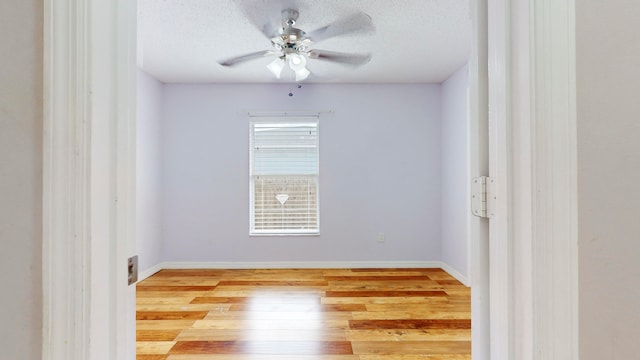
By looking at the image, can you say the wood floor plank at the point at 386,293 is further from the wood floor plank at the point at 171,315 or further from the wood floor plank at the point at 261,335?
the wood floor plank at the point at 171,315

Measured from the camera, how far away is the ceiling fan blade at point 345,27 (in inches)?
86.2

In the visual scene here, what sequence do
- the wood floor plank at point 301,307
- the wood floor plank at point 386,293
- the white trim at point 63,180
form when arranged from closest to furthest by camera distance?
1. the white trim at point 63,180
2. the wood floor plank at point 301,307
3. the wood floor plank at point 386,293

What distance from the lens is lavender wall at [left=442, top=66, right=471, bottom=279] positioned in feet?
11.1

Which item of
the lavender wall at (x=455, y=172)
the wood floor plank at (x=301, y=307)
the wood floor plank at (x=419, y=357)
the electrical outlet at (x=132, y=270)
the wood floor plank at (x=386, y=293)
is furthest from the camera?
the lavender wall at (x=455, y=172)

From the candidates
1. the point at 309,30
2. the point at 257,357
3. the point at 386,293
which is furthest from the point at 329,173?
the point at 257,357

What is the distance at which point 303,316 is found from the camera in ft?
8.54

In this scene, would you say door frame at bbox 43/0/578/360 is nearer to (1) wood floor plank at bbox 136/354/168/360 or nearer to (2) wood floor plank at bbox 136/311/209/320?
(1) wood floor plank at bbox 136/354/168/360

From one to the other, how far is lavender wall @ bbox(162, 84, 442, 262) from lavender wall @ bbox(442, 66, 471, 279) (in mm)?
147

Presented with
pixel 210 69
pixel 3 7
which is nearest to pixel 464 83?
pixel 210 69

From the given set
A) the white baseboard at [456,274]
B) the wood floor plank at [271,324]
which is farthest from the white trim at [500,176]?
the white baseboard at [456,274]

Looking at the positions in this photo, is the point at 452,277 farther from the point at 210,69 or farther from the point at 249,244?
the point at 210,69

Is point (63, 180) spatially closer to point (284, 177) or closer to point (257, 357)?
point (257, 357)

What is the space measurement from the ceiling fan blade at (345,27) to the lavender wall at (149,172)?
2219 millimetres

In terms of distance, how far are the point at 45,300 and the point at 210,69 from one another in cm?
344
